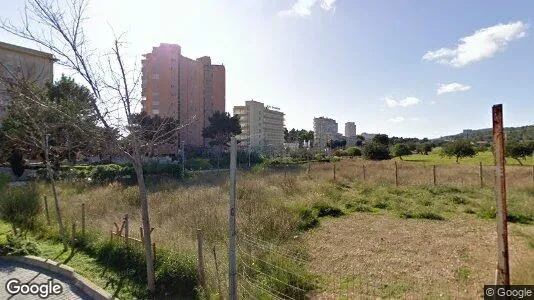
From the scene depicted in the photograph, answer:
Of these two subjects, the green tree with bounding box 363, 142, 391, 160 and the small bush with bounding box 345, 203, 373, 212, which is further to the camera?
the green tree with bounding box 363, 142, 391, 160

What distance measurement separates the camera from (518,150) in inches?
1244

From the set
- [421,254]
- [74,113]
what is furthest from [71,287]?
[421,254]

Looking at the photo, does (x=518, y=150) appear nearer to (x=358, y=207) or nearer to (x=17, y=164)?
(x=358, y=207)

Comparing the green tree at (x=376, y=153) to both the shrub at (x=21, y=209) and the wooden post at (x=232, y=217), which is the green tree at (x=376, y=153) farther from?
the wooden post at (x=232, y=217)

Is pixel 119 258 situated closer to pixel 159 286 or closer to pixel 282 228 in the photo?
pixel 159 286

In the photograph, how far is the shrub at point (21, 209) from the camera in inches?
367

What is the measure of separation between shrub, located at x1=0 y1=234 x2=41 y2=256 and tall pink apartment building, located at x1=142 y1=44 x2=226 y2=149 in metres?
41.4

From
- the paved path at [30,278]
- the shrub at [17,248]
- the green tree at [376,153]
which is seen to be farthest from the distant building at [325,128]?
the paved path at [30,278]

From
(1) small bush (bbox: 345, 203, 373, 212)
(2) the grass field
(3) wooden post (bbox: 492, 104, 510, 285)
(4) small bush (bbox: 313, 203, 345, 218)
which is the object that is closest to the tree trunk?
(2) the grass field

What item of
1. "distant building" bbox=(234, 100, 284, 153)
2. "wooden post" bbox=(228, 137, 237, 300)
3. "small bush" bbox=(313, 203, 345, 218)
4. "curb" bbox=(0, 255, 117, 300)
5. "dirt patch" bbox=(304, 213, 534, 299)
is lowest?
"dirt patch" bbox=(304, 213, 534, 299)

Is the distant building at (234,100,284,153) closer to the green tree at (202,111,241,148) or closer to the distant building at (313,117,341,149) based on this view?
the distant building at (313,117,341,149)

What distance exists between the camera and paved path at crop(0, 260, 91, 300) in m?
5.62

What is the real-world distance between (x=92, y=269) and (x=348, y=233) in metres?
6.37

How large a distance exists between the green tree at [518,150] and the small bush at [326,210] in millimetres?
28354
